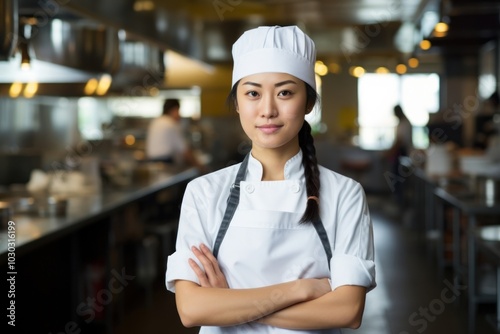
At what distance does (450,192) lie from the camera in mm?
6637

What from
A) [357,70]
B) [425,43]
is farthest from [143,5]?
[357,70]

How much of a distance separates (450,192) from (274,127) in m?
5.05

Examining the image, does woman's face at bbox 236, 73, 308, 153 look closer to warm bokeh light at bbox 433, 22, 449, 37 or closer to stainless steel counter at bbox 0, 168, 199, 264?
stainless steel counter at bbox 0, 168, 199, 264

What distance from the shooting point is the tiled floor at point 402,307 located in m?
5.53

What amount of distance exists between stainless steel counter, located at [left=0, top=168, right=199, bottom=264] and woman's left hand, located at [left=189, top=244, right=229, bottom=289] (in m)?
1.74

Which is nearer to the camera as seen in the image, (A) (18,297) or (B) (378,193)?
(A) (18,297)

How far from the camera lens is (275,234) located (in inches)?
73.5

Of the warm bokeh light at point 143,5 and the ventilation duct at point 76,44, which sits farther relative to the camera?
the warm bokeh light at point 143,5

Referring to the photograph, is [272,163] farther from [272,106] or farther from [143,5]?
[143,5]

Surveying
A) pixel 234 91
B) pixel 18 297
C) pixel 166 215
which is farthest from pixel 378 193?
pixel 234 91

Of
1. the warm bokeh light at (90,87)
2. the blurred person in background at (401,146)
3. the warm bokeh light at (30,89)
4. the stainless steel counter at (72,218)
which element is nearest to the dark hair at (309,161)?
the stainless steel counter at (72,218)

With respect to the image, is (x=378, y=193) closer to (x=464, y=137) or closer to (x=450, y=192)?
(x=464, y=137)

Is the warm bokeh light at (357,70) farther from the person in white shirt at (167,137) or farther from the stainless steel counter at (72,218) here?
the stainless steel counter at (72,218)

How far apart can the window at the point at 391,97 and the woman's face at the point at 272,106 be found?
63.0 ft
